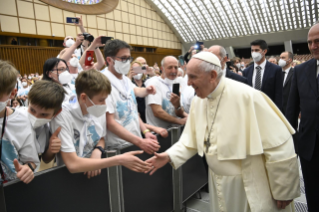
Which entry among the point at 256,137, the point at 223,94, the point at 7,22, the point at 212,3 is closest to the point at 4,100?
the point at 223,94

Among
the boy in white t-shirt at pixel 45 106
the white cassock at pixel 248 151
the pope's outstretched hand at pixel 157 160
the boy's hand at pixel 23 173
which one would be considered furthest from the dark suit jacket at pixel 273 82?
the boy's hand at pixel 23 173

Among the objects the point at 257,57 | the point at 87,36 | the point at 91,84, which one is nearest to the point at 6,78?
the point at 91,84

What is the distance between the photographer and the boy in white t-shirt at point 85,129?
4.88ft

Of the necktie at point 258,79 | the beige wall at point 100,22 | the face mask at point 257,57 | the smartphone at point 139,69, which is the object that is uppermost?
the beige wall at point 100,22

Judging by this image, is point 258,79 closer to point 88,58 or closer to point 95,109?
point 88,58

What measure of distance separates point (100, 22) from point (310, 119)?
19242mm

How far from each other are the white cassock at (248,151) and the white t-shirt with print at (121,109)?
32.2 inches

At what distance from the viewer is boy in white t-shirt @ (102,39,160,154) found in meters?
2.09

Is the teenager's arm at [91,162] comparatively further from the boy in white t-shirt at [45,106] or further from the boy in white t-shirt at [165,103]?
the boy in white t-shirt at [165,103]

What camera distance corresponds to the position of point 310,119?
1.97m

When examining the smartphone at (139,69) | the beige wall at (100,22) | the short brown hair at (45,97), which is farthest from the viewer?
the beige wall at (100,22)

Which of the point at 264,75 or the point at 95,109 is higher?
the point at 264,75

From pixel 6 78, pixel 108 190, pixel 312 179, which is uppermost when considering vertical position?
pixel 6 78

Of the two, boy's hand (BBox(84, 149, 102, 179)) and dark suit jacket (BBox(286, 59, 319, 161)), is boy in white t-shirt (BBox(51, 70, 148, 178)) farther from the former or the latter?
dark suit jacket (BBox(286, 59, 319, 161))
